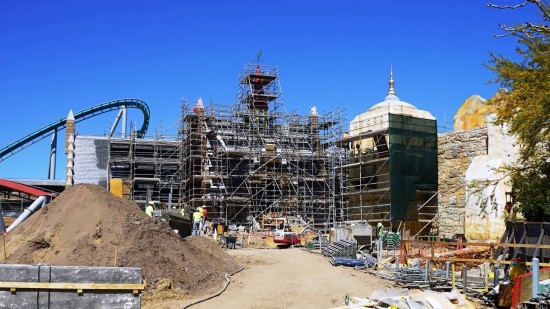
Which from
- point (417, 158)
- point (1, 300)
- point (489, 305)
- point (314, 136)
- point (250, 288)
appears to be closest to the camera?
point (1, 300)

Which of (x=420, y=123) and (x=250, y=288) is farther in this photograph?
(x=420, y=123)

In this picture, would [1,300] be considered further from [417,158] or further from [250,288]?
[417,158]

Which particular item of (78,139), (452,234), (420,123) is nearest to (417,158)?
(420,123)

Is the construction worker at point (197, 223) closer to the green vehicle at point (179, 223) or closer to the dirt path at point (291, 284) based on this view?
the green vehicle at point (179, 223)

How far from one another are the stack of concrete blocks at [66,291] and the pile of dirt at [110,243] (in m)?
4.17

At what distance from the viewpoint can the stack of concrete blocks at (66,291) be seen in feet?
38.3

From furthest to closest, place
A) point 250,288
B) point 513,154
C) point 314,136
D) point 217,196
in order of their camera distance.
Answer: point 314,136, point 217,196, point 513,154, point 250,288

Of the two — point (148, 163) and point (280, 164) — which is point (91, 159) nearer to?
point (148, 163)

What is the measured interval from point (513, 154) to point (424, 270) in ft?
47.1

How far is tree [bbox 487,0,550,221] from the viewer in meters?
17.5

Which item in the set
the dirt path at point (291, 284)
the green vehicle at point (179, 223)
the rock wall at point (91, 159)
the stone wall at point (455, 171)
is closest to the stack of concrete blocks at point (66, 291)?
the dirt path at point (291, 284)

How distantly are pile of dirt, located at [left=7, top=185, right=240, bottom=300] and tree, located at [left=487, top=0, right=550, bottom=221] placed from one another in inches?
385

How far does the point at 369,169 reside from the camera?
3959cm

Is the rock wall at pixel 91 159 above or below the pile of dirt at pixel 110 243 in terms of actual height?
above
